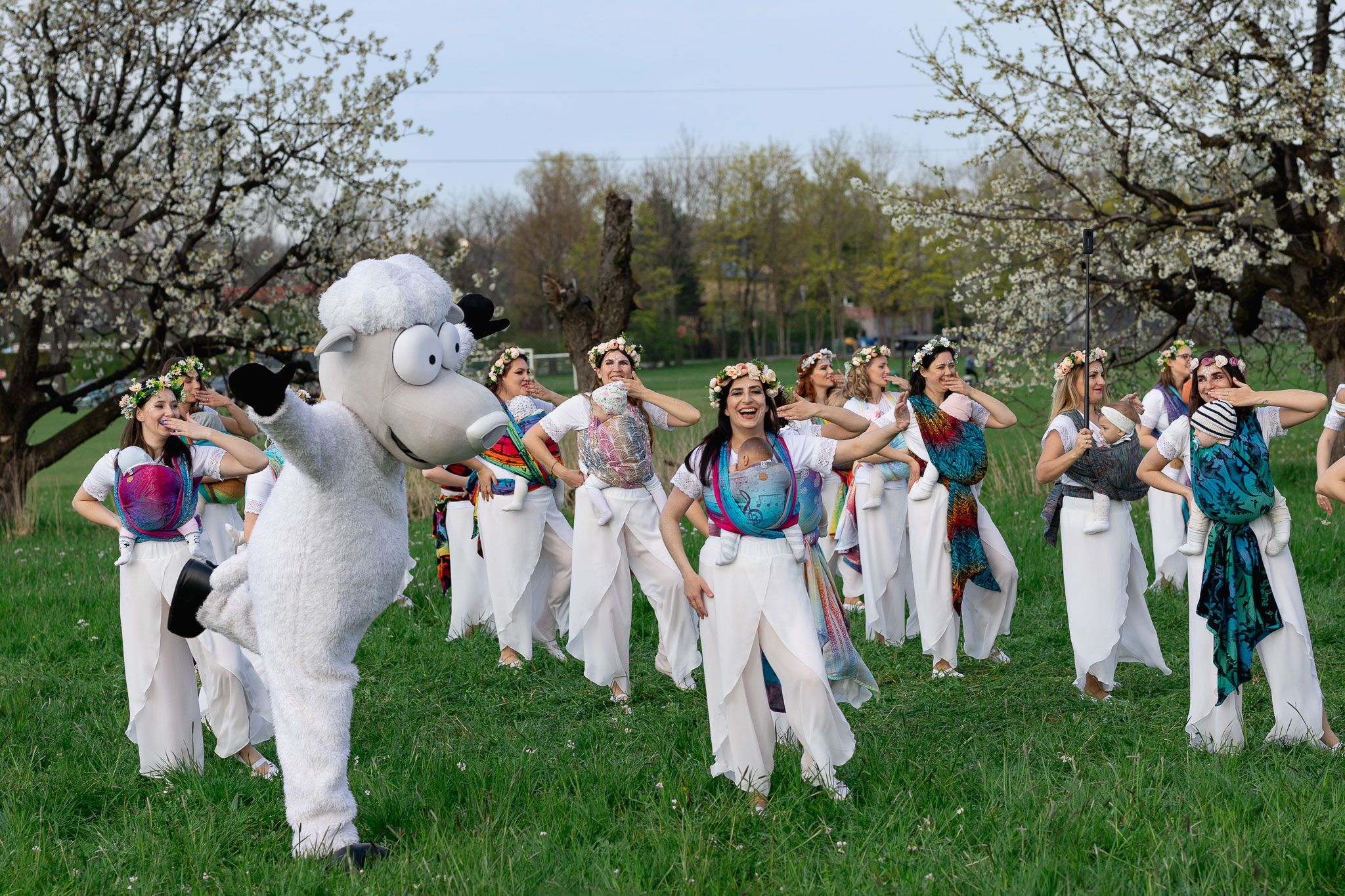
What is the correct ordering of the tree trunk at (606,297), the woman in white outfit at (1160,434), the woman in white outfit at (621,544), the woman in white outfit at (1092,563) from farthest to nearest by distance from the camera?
the tree trunk at (606,297), the woman in white outfit at (1160,434), the woman in white outfit at (621,544), the woman in white outfit at (1092,563)

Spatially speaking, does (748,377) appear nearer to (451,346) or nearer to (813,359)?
(451,346)

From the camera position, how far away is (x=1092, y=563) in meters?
7.27

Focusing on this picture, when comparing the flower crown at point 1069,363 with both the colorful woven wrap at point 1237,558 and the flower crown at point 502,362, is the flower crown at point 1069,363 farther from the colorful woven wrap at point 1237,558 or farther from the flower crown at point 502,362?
the flower crown at point 502,362

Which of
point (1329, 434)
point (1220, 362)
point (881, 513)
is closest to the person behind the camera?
point (1220, 362)

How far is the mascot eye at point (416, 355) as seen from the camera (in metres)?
4.22

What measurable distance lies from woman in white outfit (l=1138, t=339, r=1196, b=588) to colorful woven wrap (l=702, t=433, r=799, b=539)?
3.47 meters

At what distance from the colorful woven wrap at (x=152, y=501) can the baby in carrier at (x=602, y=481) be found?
2514mm

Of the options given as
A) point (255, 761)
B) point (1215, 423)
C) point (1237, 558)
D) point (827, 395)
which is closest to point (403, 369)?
point (255, 761)

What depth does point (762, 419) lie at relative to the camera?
5.58m

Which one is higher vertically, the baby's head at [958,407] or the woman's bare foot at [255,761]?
the baby's head at [958,407]

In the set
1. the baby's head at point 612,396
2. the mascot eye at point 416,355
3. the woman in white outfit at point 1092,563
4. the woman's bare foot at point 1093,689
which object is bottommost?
the woman's bare foot at point 1093,689

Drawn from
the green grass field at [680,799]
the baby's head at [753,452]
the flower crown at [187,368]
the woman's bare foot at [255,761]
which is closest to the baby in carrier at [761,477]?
the baby's head at [753,452]

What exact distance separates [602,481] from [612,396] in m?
0.64

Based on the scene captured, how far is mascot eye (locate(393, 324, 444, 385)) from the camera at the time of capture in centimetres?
422
